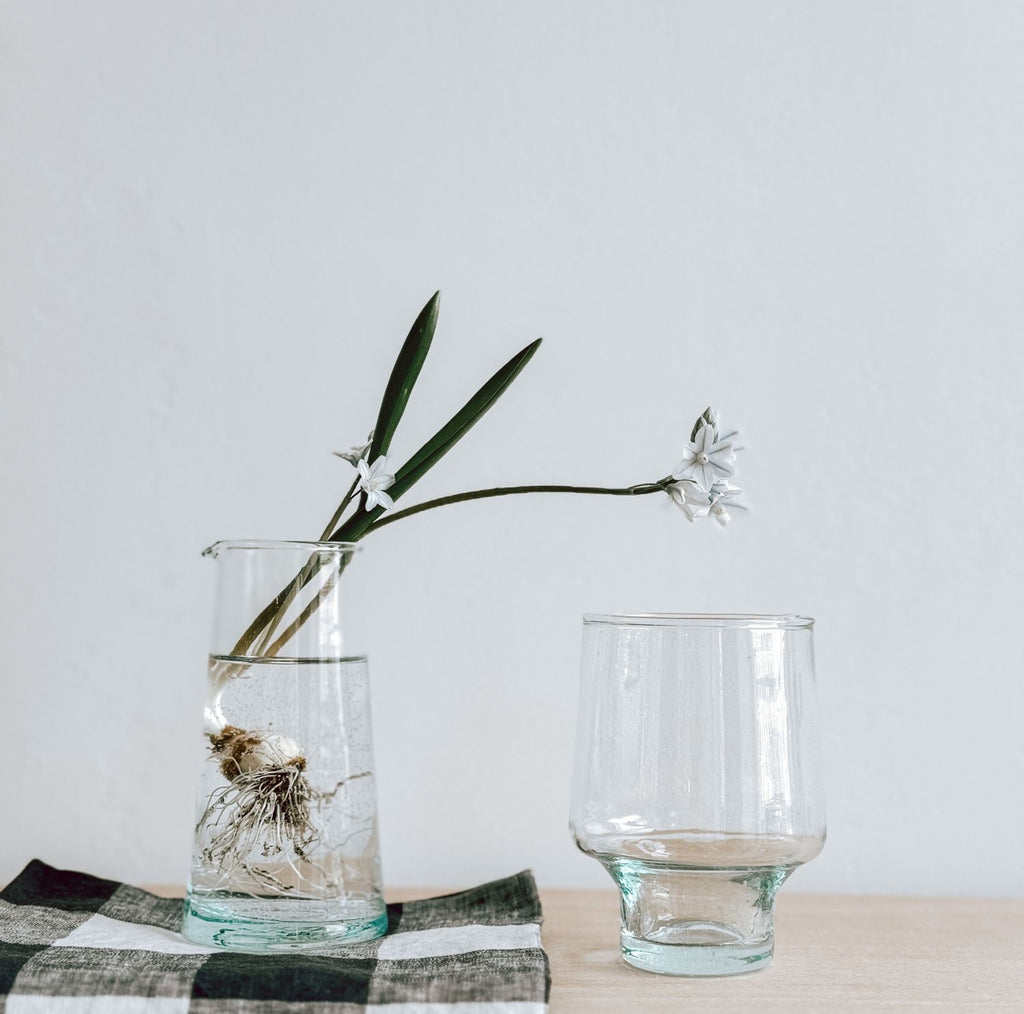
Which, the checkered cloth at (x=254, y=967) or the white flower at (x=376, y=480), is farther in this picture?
the white flower at (x=376, y=480)

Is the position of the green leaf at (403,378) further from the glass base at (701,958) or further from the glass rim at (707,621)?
the glass base at (701,958)

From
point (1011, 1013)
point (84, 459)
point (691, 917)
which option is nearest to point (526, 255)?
point (84, 459)

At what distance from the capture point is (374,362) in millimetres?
899

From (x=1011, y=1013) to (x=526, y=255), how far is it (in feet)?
2.01

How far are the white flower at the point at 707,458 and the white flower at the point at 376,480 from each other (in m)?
0.18

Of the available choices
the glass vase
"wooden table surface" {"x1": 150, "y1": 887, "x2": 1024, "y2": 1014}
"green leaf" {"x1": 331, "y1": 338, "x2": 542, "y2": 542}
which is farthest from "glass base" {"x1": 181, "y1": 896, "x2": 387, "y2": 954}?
"green leaf" {"x1": 331, "y1": 338, "x2": 542, "y2": 542}

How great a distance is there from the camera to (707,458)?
69 centimetres

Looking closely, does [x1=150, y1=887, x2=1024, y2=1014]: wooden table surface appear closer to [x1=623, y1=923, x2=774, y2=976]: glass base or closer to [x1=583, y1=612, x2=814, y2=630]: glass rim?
[x1=623, y1=923, x2=774, y2=976]: glass base

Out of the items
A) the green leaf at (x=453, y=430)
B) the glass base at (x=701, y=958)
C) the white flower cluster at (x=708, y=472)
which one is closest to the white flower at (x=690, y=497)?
the white flower cluster at (x=708, y=472)

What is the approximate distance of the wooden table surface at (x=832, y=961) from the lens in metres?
0.61

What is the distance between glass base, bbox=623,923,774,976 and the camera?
0.64 metres

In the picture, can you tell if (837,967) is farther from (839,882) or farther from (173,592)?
(173,592)

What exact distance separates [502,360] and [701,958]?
1.53 feet

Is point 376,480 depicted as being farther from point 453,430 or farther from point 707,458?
point 707,458
